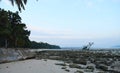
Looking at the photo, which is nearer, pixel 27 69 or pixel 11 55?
pixel 27 69

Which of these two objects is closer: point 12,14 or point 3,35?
point 3,35

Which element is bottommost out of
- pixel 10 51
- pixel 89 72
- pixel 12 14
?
Result: pixel 89 72

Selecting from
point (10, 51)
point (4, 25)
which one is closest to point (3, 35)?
point (4, 25)

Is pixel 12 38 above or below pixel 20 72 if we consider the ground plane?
above

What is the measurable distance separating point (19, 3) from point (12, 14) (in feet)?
123

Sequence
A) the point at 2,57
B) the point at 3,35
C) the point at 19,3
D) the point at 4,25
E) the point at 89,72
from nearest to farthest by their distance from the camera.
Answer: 1. the point at 19,3
2. the point at 89,72
3. the point at 2,57
4. the point at 4,25
5. the point at 3,35

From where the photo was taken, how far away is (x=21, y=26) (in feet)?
195

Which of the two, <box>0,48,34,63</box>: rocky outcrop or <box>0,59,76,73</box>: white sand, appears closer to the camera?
<box>0,59,76,73</box>: white sand

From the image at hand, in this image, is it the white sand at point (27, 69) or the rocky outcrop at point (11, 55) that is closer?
the white sand at point (27, 69)

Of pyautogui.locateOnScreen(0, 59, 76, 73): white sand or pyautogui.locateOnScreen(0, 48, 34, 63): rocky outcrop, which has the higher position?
pyautogui.locateOnScreen(0, 48, 34, 63): rocky outcrop

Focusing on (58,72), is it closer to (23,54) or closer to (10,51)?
(10,51)

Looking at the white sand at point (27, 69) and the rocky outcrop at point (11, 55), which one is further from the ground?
the rocky outcrop at point (11, 55)

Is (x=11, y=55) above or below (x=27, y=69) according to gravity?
above

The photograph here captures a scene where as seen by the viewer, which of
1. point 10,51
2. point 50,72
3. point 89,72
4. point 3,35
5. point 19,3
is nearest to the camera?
point 19,3
